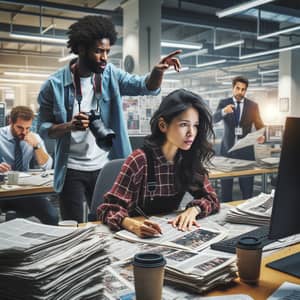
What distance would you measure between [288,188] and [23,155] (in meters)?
2.64

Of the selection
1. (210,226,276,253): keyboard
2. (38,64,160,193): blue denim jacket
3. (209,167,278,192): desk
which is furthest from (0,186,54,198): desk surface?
(210,226,276,253): keyboard

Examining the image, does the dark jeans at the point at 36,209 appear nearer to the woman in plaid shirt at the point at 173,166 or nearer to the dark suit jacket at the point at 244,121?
the woman in plaid shirt at the point at 173,166

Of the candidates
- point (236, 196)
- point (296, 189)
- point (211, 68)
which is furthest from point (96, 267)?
point (211, 68)

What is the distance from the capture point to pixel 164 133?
179cm

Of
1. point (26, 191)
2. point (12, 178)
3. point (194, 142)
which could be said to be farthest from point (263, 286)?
point (12, 178)

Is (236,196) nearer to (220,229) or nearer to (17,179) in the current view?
(17,179)

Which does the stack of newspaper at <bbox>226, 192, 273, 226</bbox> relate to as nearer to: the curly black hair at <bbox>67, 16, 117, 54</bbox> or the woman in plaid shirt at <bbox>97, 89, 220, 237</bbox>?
the woman in plaid shirt at <bbox>97, 89, 220, 237</bbox>

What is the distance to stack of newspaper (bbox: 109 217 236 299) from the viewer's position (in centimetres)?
99

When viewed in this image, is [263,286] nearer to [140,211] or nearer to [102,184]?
[140,211]

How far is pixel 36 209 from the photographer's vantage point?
2961mm

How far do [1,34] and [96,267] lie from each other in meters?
9.57

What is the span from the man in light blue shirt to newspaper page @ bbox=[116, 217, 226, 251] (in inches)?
64.0

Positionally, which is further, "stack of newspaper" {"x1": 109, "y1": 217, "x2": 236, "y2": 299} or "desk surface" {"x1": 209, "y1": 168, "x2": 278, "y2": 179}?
"desk surface" {"x1": 209, "y1": 168, "x2": 278, "y2": 179}

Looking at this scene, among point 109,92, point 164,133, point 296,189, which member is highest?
point 109,92
